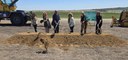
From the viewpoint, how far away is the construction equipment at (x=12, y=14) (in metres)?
36.0

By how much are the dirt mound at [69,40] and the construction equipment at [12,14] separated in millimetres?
16375

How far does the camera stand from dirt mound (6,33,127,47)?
1897cm

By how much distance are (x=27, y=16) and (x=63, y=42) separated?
17484 millimetres

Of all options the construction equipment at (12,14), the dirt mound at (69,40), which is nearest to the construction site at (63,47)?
the dirt mound at (69,40)

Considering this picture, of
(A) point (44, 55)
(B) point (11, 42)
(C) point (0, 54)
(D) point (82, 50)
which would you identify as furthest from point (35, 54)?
(B) point (11, 42)

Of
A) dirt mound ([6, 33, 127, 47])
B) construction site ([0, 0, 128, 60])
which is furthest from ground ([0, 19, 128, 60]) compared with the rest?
→ dirt mound ([6, 33, 127, 47])

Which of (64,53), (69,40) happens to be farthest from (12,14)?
(64,53)

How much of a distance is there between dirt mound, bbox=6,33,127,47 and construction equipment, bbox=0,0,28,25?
645 inches

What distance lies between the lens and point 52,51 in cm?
1666

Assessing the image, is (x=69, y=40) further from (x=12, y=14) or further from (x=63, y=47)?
(x=12, y=14)

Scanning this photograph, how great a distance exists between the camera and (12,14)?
36406 mm

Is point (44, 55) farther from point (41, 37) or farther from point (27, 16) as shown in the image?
point (27, 16)

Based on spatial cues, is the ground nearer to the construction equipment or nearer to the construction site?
the construction site

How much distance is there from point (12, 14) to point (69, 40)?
59.0 feet
